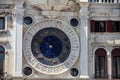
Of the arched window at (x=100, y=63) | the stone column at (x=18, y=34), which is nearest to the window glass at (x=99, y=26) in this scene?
the arched window at (x=100, y=63)

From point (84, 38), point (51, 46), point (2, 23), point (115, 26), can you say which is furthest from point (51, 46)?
point (115, 26)

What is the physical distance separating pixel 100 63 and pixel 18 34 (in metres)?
6.80

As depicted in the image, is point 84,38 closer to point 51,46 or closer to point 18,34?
point 51,46

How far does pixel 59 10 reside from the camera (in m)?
40.2

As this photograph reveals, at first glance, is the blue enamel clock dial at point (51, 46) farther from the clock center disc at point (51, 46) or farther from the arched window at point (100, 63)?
the arched window at point (100, 63)

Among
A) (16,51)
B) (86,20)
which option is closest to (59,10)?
(86,20)

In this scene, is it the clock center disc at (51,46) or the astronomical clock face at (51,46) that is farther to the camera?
the clock center disc at (51,46)

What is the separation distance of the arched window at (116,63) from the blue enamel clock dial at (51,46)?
3577 mm

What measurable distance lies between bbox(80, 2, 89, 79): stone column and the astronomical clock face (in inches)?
18.8

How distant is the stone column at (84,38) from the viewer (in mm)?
39469

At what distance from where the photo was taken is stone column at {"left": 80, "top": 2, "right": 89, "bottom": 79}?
3947 cm

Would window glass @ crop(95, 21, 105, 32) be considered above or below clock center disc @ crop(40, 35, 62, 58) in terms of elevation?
above

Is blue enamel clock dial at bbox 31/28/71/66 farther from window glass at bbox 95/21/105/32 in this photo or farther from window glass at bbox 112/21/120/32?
window glass at bbox 112/21/120/32

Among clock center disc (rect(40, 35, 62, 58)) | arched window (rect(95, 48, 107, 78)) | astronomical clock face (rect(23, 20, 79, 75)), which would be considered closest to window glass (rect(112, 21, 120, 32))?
arched window (rect(95, 48, 107, 78))
